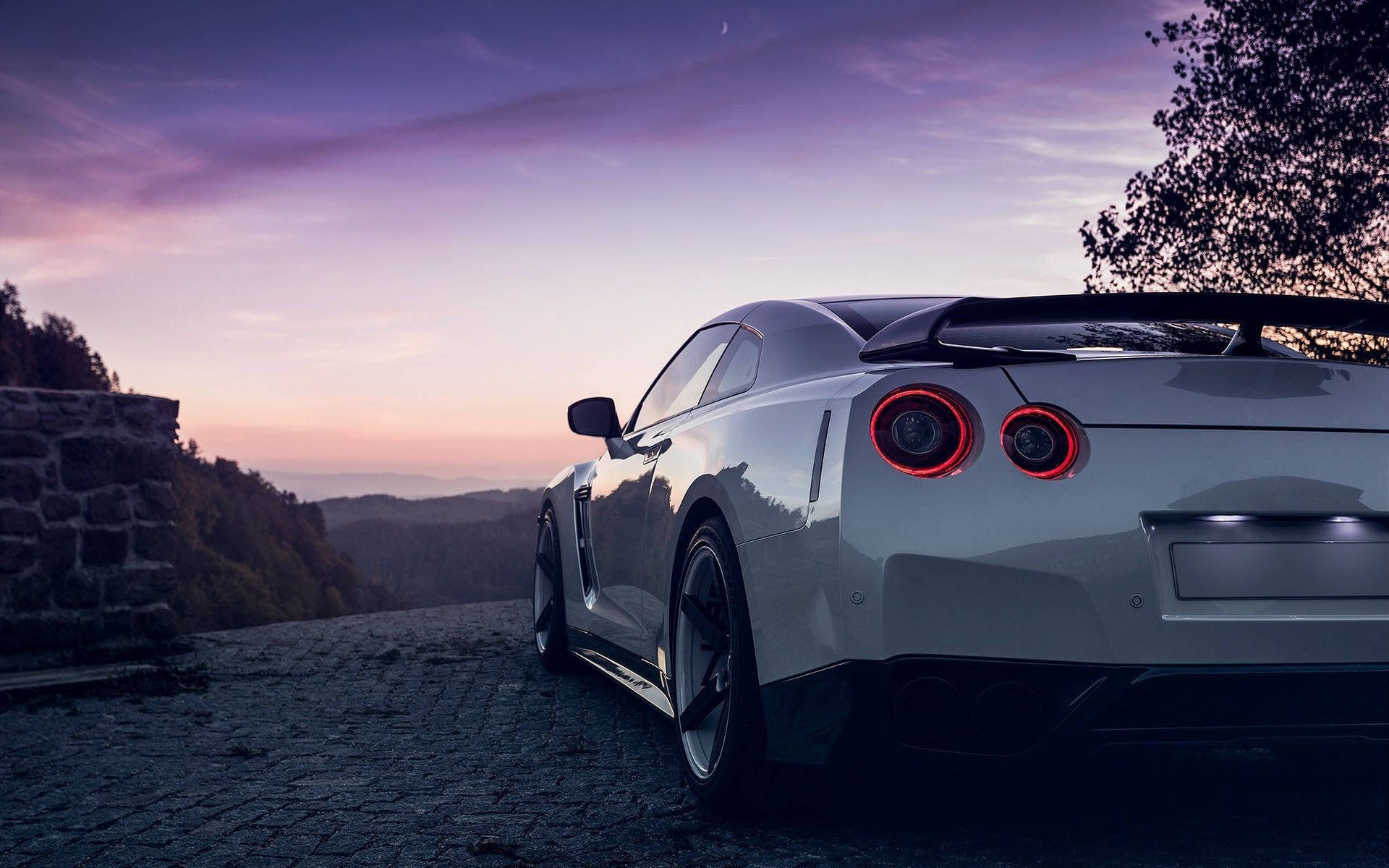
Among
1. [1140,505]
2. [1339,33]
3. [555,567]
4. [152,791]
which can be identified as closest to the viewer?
[1140,505]

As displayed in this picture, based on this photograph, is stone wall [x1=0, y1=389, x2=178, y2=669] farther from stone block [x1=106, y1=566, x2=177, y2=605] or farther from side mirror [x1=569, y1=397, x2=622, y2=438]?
side mirror [x1=569, y1=397, x2=622, y2=438]

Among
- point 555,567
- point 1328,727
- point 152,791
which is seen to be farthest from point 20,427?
point 1328,727

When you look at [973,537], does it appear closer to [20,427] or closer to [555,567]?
[555,567]

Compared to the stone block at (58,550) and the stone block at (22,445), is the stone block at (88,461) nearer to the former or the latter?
the stone block at (22,445)

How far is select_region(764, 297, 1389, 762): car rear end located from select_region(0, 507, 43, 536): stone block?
6.15m

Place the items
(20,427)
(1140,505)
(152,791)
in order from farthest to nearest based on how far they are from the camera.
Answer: (20,427) → (152,791) → (1140,505)

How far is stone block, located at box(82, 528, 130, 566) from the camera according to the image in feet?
24.4

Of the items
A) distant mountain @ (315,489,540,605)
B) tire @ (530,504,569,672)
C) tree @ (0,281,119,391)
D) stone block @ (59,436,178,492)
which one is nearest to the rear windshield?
tire @ (530,504,569,672)

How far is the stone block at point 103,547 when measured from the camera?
743 cm

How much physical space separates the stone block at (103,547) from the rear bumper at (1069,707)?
→ 6131 millimetres

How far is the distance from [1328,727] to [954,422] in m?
1.03

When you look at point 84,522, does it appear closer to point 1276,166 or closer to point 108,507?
point 108,507

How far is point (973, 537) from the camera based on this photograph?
101 inches

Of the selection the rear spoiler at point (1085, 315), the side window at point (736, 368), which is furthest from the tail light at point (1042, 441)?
the side window at point (736, 368)
